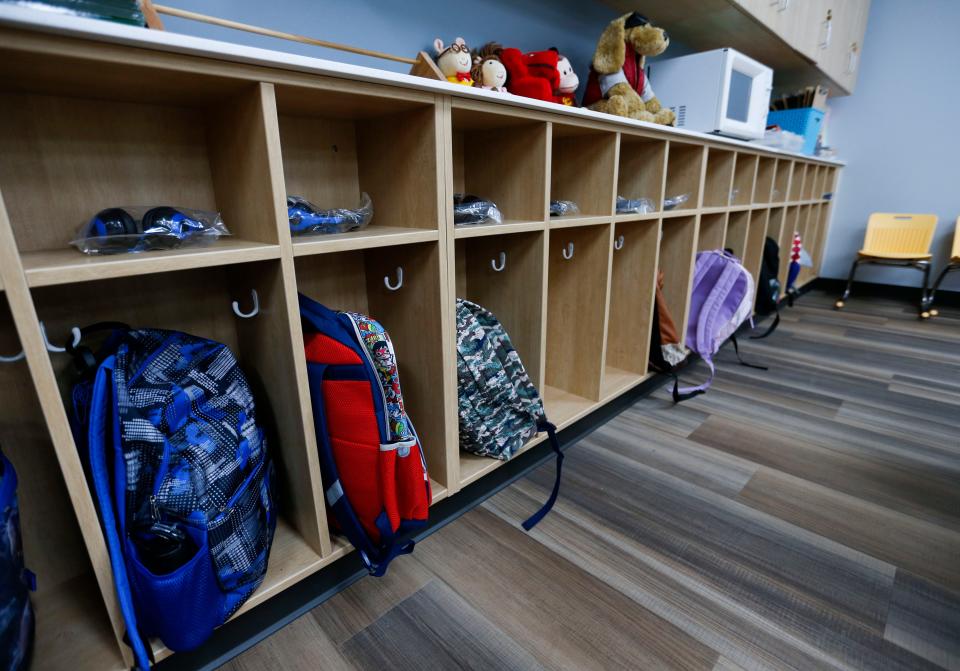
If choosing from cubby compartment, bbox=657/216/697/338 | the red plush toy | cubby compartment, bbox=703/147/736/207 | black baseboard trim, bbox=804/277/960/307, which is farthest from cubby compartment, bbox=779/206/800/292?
the red plush toy

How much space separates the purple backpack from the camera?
1927mm

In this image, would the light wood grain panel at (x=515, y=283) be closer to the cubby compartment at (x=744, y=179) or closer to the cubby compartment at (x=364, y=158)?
the cubby compartment at (x=364, y=158)

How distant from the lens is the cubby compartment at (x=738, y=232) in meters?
2.41

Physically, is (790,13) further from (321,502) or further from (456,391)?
(321,502)

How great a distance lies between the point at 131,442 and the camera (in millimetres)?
711

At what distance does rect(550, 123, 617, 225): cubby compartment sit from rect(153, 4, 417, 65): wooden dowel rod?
50 cm

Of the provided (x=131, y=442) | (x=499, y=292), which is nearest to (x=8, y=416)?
(x=131, y=442)

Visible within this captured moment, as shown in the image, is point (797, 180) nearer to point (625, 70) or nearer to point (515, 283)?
point (625, 70)

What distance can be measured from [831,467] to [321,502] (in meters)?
1.41

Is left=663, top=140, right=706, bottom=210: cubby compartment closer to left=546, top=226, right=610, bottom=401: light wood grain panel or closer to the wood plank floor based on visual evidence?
left=546, top=226, right=610, bottom=401: light wood grain panel

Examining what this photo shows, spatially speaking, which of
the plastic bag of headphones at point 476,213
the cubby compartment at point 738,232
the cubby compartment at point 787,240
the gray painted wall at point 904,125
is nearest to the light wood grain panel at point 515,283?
the plastic bag of headphones at point 476,213

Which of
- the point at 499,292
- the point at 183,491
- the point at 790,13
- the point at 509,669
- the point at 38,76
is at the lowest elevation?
the point at 509,669

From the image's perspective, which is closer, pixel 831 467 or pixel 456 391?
pixel 456 391

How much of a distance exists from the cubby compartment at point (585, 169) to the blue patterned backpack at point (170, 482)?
37.9 inches
